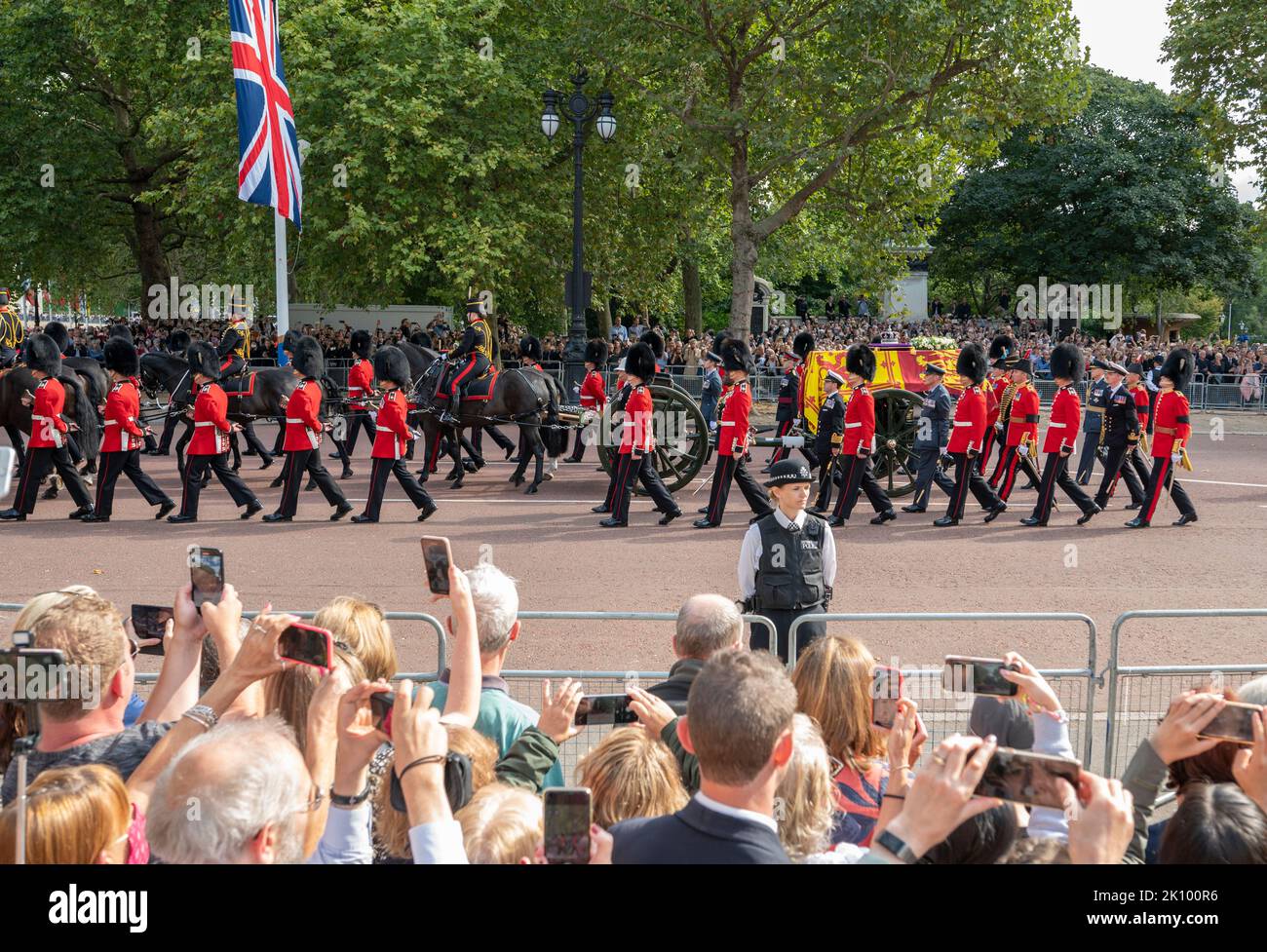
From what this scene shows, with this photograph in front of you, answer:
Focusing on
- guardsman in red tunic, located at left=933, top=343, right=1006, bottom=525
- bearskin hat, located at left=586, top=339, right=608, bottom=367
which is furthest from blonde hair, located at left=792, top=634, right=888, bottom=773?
bearskin hat, located at left=586, top=339, right=608, bottom=367

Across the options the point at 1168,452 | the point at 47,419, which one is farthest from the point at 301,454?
the point at 1168,452

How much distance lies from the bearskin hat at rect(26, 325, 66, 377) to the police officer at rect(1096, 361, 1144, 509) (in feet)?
33.2

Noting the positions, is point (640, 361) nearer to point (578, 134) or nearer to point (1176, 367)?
point (1176, 367)

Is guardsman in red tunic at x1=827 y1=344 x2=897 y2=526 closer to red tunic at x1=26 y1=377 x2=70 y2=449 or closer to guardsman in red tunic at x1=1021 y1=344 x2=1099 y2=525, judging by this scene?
guardsman in red tunic at x1=1021 y1=344 x2=1099 y2=525

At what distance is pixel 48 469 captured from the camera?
41.6 feet

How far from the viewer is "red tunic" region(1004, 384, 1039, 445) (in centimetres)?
1371

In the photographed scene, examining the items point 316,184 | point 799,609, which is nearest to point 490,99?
point 316,184

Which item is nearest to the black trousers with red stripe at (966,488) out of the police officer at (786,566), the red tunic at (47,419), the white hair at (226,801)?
the police officer at (786,566)

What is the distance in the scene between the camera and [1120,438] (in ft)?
44.0

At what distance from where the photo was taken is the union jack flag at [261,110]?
18.9 meters

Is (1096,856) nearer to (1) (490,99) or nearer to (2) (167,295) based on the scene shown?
(1) (490,99)

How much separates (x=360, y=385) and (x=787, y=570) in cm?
1039

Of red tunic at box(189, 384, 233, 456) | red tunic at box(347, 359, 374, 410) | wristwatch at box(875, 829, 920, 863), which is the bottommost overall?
wristwatch at box(875, 829, 920, 863)

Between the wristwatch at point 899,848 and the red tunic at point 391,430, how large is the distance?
409 inches
